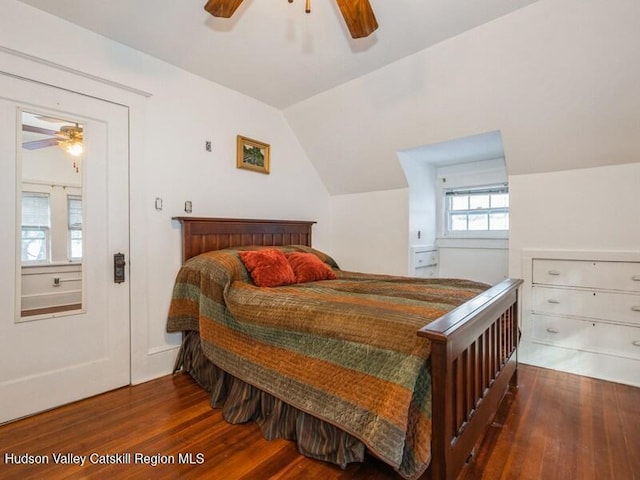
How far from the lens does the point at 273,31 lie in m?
2.28

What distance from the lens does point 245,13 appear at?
2094mm

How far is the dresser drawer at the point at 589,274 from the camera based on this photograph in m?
2.50

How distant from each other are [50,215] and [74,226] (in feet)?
0.47

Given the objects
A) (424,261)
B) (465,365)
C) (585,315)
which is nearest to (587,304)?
(585,315)

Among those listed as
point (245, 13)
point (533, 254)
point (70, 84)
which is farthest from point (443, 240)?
point (70, 84)

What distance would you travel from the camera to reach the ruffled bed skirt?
149 cm

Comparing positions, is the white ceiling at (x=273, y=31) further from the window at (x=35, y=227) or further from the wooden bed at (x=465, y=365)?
the wooden bed at (x=465, y=365)

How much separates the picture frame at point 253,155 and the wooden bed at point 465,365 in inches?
32.7

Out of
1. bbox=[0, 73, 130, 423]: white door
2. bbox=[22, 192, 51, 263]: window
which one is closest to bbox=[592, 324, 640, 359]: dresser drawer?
bbox=[0, 73, 130, 423]: white door

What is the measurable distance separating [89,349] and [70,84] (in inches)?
71.1

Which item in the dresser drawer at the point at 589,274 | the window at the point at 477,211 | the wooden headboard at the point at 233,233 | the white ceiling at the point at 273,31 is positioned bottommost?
the dresser drawer at the point at 589,274

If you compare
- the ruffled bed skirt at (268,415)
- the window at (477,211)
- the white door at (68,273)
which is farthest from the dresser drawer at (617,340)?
the white door at (68,273)

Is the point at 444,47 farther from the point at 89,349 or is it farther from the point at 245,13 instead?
the point at 89,349

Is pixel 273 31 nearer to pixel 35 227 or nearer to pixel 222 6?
pixel 222 6
